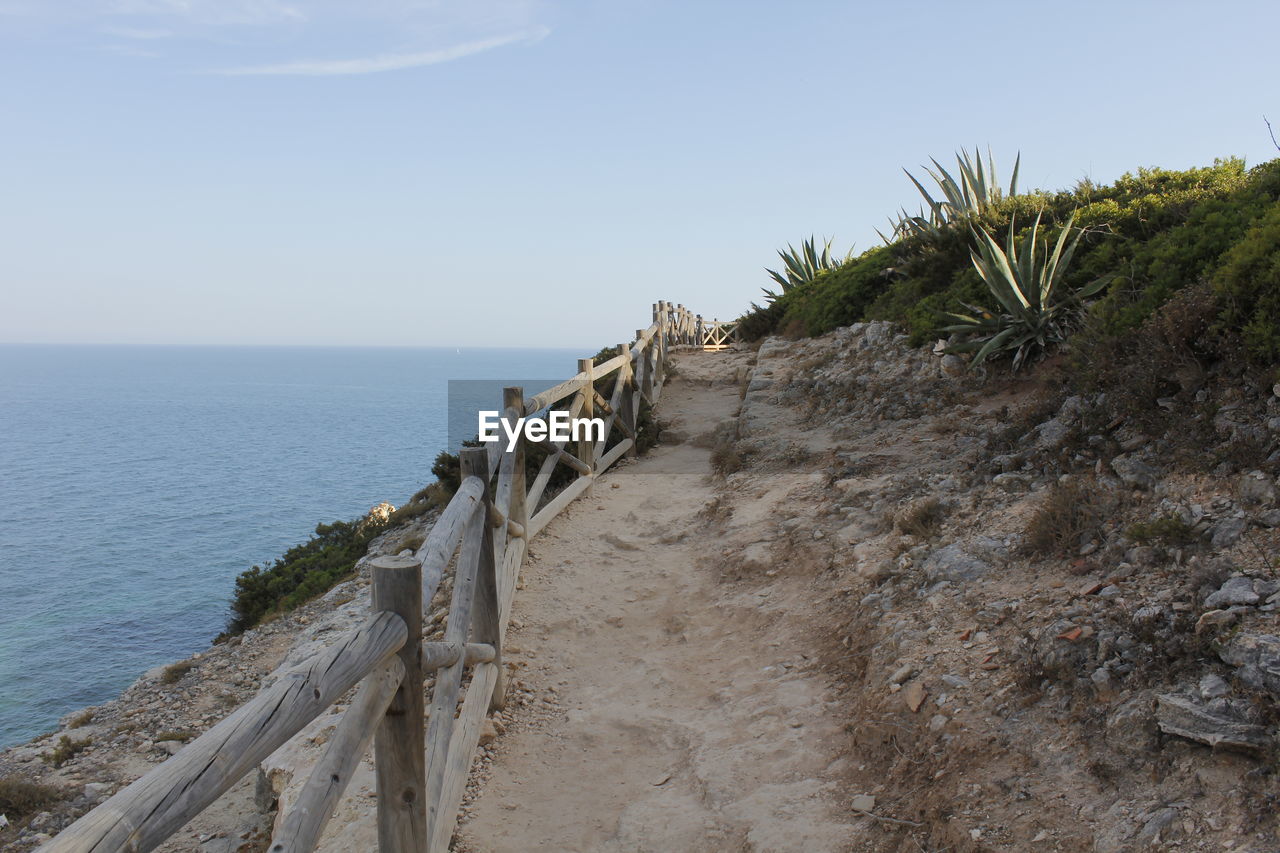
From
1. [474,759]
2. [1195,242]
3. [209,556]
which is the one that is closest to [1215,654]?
[474,759]

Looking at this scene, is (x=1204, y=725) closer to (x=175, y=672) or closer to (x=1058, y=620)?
(x=1058, y=620)

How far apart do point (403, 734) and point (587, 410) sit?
18.9 ft

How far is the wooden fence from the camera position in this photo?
153 centimetres

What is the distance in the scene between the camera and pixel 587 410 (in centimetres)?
831

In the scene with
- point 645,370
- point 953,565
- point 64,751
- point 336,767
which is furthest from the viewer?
point 645,370

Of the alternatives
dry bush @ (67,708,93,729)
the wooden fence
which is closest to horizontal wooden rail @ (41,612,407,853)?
the wooden fence

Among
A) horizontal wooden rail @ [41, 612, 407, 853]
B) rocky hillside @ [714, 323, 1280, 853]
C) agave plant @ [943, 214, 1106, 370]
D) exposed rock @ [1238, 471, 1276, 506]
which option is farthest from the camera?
agave plant @ [943, 214, 1106, 370]

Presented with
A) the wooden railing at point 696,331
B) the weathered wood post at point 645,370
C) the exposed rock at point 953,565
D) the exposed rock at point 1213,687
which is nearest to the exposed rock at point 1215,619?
the exposed rock at point 1213,687

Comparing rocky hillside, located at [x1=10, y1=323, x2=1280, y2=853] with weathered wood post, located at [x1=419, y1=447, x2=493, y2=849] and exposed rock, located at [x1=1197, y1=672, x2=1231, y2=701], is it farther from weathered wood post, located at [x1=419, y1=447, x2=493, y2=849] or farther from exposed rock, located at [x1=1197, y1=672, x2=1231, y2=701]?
weathered wood post, located at [x1=419, y1=447, x2=493, y2=849]

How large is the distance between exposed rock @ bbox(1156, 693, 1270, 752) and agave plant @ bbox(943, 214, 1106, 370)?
211 inches

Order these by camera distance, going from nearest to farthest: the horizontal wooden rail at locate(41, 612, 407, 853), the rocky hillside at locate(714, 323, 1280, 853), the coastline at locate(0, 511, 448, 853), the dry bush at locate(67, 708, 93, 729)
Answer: the horizontal wooden rail at locate(41, 612, 407, 853)
the rocky hillside at locate(714, 323, 1280, 853)
the coastline at locate(0, 511, 448, 853)
the dry bush at locate(67, 708, 93, 729)

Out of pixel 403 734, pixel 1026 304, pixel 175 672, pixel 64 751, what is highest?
pixel 1026 304

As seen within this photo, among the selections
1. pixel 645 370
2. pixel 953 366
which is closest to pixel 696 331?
pixel 645 370

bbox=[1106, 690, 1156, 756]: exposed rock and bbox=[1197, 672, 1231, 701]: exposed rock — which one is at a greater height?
bbox=[1197, 672, 1231, 701]: exposed rock
